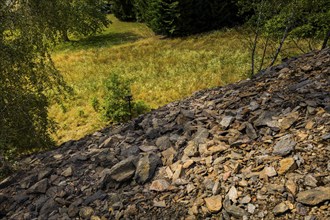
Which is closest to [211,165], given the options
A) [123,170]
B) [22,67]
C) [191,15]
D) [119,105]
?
[123,170]

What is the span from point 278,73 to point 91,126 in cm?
967

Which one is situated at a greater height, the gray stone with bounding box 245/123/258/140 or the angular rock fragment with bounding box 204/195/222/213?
the gray stone with bounding box 245/123/258/140

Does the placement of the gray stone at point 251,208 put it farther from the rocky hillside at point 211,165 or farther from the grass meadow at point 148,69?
the grass meadow at point 148,69

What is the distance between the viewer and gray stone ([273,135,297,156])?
21.7 ft

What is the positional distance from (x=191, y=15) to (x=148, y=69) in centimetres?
1516

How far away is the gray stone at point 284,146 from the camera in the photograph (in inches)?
261

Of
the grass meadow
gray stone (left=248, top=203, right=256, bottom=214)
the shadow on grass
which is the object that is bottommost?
the grass meadow

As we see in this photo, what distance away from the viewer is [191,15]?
37875 millimetres

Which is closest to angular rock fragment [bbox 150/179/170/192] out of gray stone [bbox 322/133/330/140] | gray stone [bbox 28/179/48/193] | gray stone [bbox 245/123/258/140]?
gray stone [bbox 245/123/258/140]

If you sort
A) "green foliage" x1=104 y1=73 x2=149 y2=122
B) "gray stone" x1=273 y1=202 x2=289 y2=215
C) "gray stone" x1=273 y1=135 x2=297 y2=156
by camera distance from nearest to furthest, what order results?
1. "gray stone" x1=273 y1=202 x2=289 y2=215
2. "gray stone" x1=273 y1=135 x2=297 y2=156
3. "green foliage" x1=104 y1=73 x2=149 y2=122

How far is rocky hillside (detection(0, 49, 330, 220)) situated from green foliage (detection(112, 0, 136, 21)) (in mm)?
50231

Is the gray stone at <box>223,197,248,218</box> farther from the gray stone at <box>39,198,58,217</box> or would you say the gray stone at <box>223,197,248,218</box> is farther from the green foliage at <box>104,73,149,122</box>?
the green foliage at <box>104,73,149,122</box>

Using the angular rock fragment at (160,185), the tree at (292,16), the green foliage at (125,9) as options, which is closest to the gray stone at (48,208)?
the angular rock fragment at (160,185)

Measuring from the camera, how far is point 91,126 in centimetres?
1634
